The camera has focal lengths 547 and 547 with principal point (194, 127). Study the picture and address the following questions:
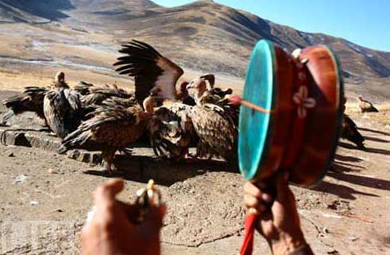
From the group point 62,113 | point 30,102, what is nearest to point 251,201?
point 62,113

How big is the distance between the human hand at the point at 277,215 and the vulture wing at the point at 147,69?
270 inches

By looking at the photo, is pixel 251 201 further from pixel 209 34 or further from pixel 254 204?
pixel 209 34

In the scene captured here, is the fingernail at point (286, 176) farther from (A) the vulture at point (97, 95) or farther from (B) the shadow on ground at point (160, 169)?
(A) the vulture at point (97, 95)

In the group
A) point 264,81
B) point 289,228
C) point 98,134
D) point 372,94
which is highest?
point 264,81

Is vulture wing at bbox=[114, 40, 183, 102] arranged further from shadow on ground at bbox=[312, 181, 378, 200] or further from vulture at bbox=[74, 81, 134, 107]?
shadow on ground at bbox=[312, 181, 378, 200]

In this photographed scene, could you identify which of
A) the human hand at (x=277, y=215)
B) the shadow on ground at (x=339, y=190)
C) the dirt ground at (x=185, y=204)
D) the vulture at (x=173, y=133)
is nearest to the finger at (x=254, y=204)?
the human hand at (x=277, y=215)

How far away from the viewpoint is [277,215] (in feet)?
7.04

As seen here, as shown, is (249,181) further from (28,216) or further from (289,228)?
(28,216)

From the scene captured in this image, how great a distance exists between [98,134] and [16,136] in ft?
7.61

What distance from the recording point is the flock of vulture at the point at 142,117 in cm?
670

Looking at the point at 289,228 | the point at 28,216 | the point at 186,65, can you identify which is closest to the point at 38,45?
the point at 186,65

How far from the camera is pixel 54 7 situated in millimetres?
96250

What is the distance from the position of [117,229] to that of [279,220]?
0.85 metres

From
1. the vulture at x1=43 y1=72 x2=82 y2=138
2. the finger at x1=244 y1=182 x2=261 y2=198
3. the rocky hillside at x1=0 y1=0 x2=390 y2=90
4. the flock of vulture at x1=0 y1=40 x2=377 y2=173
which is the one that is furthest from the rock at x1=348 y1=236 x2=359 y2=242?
the rocky hillside at x1=0 y1=0 x2=390 y2=90
